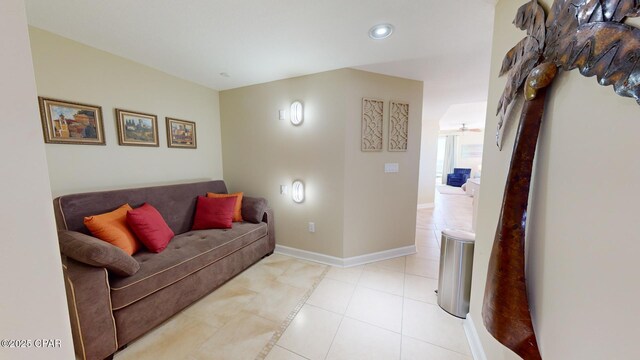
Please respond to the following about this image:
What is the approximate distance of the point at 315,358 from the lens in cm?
138

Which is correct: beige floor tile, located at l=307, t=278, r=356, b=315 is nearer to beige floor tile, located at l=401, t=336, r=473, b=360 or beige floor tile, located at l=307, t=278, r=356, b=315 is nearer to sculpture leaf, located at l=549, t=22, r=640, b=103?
beige floor tile, located at l=401, t=336, r=473, b=360

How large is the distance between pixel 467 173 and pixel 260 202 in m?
9.05

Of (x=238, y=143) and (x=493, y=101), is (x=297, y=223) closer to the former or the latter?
(x=238, y=143)

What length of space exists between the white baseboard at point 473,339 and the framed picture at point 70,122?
3.48 m

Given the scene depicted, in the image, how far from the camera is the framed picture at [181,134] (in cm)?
254

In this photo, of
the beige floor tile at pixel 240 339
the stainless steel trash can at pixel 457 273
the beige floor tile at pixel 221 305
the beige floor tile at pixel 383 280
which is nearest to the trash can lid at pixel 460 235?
the stainless steel trash can at pixel 457 273

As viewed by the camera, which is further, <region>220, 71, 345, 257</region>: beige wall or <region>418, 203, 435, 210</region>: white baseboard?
<region>418, 203, 435, 210</region>: white baseboard

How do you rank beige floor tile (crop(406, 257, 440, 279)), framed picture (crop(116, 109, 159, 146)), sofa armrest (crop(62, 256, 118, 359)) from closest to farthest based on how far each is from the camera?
sofa armrest (crop(62, 256, 118, 359)) → framed picture (crop(116, 109, 159, 146)) → beige floor tile (crop(406, 257, 440, 279))

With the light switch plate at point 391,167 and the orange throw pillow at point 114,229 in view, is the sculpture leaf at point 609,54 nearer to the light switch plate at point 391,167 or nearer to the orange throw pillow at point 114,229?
the light switch plate at point 391,167

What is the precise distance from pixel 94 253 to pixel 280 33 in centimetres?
199

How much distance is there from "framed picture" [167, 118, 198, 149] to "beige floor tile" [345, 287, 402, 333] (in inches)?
107

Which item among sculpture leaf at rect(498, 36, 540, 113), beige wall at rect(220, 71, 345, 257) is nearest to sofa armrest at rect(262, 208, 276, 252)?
beige wall at rect(220, 71, 345, 257)

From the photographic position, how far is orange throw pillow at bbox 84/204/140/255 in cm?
159

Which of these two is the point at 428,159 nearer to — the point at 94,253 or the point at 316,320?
the point at 316,320
